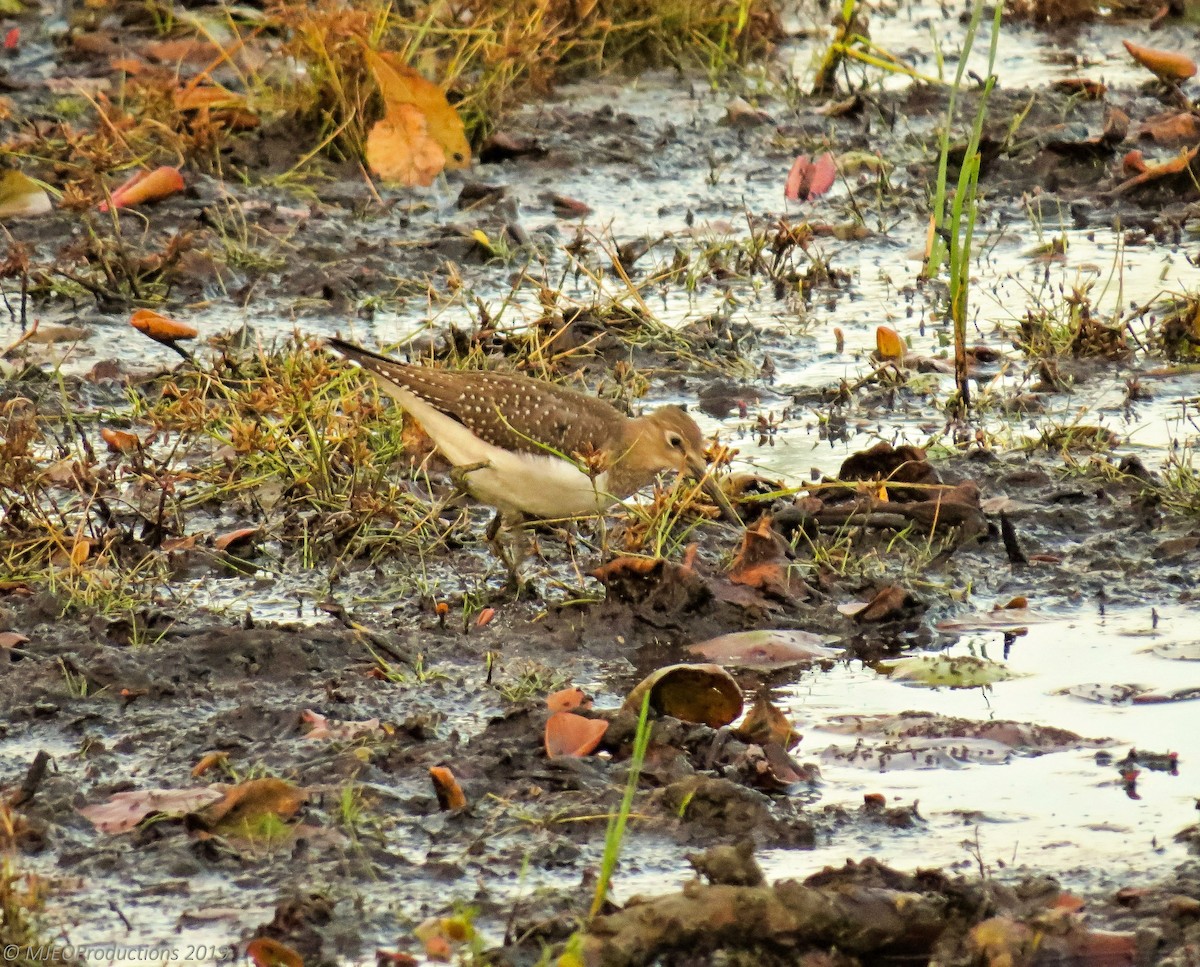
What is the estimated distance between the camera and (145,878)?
14.7 feet

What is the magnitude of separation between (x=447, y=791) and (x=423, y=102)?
6.30 metres

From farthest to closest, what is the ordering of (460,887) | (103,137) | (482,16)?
(482,16) < (103,137) < (460,887)

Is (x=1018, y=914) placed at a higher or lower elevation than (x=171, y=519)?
higher

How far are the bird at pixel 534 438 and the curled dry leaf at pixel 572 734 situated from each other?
153 centimetres

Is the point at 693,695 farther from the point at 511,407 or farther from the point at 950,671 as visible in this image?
the point at 511,407

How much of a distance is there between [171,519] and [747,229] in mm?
4394

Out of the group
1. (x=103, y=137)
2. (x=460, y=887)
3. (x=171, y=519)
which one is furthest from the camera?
(x=103, y=137)

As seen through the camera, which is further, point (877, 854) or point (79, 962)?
point (877, 854)

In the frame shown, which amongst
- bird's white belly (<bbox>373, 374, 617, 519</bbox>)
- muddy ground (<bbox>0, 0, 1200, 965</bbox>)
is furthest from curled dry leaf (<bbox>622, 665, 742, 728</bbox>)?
bird's white belly (<bbox>373, 374, 617, 519</bbox>)

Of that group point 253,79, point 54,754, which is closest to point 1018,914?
point 54,754

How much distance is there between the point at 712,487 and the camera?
6.84 m

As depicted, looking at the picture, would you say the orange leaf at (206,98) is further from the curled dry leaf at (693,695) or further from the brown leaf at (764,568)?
the curled dry leaf at (693,695)

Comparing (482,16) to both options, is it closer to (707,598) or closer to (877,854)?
(707,598)

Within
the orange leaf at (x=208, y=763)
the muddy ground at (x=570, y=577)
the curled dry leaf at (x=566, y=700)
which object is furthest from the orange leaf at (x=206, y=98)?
the orange leaf at (x=208, y=763)
